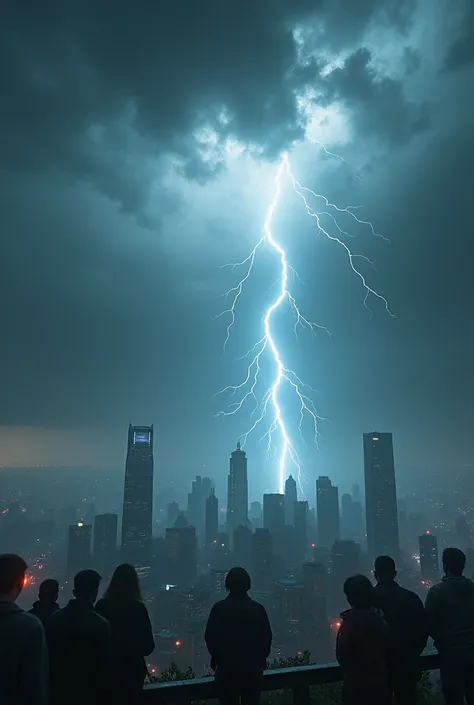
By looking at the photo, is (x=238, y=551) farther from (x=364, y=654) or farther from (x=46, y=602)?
(x=364, y=654)

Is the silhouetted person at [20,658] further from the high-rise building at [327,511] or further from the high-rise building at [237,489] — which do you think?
the high-rise building at [237,489]

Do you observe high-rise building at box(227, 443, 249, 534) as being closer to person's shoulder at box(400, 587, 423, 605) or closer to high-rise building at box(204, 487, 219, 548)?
high-rise building at box(204, 487, 219, 548)

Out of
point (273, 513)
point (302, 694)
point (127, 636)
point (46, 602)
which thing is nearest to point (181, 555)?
point (273, 513)

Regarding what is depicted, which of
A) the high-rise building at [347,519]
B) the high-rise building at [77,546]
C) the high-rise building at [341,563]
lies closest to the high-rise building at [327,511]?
the high-rise building at [347,519]

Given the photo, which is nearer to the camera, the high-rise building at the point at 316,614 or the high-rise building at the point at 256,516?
the high-rise building at the point at 316,614

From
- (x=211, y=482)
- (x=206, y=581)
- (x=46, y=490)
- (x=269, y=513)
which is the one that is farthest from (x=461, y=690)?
(x=46, y=490)
